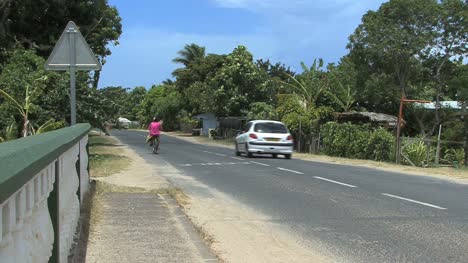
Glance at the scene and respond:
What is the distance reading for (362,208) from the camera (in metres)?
9.82

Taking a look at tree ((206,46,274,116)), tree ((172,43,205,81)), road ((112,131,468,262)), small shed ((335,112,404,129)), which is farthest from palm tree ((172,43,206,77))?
road ((112,131,468,262))

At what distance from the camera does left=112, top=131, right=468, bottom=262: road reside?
6863 millimetres

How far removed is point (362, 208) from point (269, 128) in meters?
14.0

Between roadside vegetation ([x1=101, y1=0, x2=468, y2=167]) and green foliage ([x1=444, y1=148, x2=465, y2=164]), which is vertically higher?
roadside vegetation ([x1=101, y1=0, x2=468, y2=167])

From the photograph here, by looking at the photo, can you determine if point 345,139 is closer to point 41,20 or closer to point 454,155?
point 454,155

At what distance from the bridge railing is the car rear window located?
1860cm

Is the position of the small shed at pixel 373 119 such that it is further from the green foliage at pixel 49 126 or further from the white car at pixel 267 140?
the green foliage at pixel 49 126

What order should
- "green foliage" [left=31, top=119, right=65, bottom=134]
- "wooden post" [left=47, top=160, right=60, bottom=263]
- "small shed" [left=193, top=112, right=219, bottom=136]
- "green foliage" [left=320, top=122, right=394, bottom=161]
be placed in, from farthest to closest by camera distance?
1. "small shed" [left=193, top=112, right=219, bottom=136]
2. "green foliage" [left=320, top=122, right=394, bottom=161]
3. "green foliage" [left=31, top=119, right=65, bottom=134]
4. "wooden post" [left=47, top=160, right=60, bottom=263]

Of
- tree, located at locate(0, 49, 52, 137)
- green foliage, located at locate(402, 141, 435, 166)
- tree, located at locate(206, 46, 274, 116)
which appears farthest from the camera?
tree, located at locate(206, 46, 274, 116)

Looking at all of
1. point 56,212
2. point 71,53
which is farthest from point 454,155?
point 56,212

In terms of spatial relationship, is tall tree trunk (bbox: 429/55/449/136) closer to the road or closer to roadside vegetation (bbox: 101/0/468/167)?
roadside vegetation (bbox: 101/0/468/167)

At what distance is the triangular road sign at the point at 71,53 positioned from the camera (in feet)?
31.1

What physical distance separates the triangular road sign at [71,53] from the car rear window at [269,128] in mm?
14307

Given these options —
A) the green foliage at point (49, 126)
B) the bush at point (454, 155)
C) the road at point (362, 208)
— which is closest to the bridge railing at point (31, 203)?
the road at point (362, 208)
